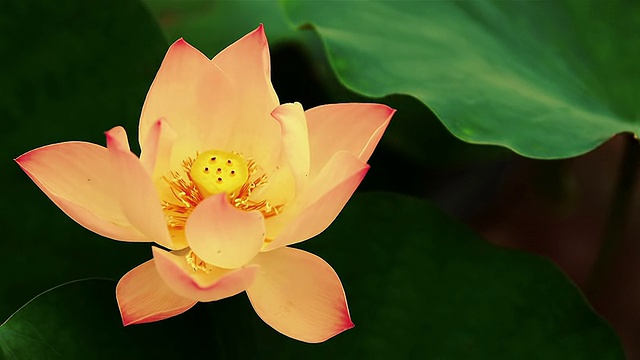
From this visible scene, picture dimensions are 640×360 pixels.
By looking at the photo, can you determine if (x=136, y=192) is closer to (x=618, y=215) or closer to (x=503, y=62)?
(x=503, y=62)

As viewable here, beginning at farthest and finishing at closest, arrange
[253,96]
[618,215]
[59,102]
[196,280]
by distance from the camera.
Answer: [618,215] < [59,102] < [253,96] < [196,280]

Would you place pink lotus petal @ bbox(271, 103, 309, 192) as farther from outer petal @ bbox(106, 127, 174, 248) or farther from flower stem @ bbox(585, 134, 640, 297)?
flower stem @ bbox(585, 134, 640, 297)

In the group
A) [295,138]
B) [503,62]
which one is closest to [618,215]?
[503,62]

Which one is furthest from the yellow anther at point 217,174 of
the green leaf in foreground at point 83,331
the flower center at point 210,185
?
the green leaf in foreground at point 83,331

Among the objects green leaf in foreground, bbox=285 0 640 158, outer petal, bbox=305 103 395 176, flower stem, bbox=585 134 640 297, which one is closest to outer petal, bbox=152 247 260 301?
outer petal, bbox=305 103 395 176

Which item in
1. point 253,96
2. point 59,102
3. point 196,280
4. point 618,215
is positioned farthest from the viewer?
point 618,215

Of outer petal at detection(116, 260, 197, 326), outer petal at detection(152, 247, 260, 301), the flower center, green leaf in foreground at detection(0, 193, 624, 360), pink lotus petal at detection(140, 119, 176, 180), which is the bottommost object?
green leaf in foreground at detection(0, 193, 624, 360)

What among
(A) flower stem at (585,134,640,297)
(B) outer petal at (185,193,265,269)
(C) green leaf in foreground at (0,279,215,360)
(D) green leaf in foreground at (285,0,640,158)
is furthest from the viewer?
(A) flower stem at (585,134,640,297)

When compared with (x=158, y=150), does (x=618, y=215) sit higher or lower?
lower
